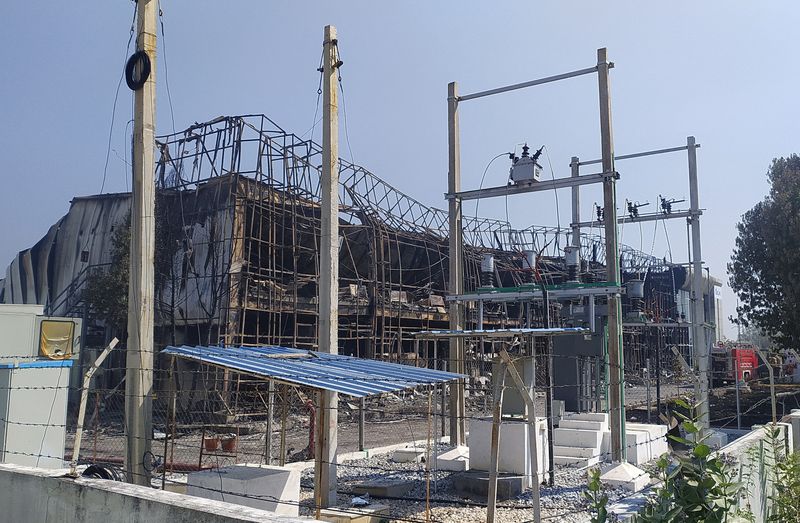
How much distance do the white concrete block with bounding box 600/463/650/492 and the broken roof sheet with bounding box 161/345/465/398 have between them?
3788mm

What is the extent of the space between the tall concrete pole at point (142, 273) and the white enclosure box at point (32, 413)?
50.0 inches

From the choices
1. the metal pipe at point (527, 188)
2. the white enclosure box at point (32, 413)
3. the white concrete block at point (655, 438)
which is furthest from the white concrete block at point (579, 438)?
the white enclosure box at point (32, 413)

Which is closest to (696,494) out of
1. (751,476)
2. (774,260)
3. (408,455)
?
(751,476)

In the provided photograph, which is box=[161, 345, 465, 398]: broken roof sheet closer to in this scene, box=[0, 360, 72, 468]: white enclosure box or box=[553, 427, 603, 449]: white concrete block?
box=[0, 360, 72, 468]: white enclosure box

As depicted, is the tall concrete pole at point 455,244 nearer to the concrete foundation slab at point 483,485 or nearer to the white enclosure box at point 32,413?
the concrete foundation slab at point 483,485

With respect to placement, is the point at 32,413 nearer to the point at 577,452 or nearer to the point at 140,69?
the point at 140,69

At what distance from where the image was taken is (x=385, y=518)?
8289 mm

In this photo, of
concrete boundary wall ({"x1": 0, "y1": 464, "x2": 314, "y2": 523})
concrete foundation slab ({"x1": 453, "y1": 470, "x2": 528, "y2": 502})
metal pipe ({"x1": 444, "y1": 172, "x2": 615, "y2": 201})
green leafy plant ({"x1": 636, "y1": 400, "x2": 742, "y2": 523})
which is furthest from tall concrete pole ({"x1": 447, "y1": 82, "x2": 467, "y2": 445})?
green leafy plant ({"x1": 636, "y1": 400, "x2": 742, "y2": 523})

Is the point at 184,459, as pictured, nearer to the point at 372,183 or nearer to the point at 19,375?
the point at 19,375

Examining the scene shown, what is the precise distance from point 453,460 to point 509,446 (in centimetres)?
136

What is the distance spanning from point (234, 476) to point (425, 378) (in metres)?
2.42

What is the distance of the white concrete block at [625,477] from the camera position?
1050 centimetres

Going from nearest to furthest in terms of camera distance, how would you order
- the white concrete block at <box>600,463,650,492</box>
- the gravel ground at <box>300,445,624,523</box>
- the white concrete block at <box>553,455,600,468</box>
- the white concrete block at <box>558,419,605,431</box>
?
the gravel ground at <box>300,445,624,523</box> < the white concrete block at <box>600,463,650,492</box> < the white concrete block at <box>553,455,600,468</box> < the white concrete block at <box>558,419,605,431</box>

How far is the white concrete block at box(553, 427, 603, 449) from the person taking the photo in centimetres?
1290
